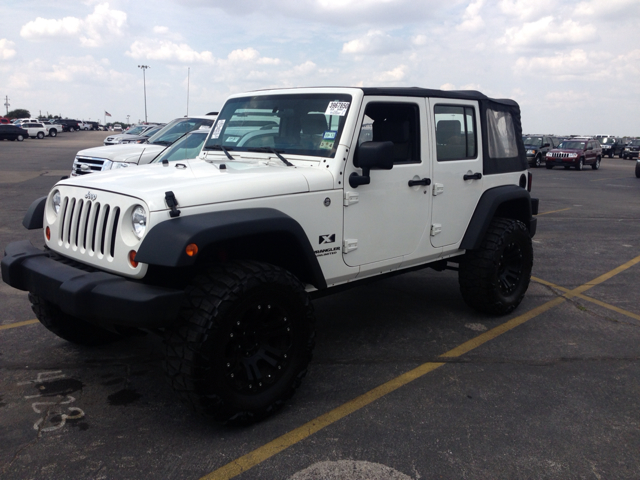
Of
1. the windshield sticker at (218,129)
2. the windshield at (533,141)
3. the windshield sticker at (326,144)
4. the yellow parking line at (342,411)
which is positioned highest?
the windshield at (533,141)

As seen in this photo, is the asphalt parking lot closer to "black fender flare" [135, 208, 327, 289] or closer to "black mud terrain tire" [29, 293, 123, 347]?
"black mud terrain tire" [29, 293, 123, 347]

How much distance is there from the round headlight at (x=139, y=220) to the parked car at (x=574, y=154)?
3070cm

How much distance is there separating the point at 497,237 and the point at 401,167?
4.46 ft

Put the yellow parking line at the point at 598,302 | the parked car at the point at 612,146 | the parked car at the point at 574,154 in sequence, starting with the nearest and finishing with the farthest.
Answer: the yellow parking line at the point at 598,302
the parked car at the point at 574,154
the parked car at the point at 612,146

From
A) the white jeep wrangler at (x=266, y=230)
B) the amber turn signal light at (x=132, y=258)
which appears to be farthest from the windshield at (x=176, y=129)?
the amber turn signal light at (x=132, y=258)

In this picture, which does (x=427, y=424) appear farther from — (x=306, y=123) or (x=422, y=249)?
(x=306, y=123)

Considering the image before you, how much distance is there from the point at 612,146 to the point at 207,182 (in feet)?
171

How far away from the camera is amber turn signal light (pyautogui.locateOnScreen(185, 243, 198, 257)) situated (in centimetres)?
288

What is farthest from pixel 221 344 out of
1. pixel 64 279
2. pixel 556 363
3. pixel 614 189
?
pixel 614 189

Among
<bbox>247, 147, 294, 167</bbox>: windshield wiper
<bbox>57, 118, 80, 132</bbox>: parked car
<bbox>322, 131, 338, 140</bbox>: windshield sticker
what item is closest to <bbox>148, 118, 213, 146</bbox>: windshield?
<bbox>247, 147, 294, 167</bbox>: windshield wiper

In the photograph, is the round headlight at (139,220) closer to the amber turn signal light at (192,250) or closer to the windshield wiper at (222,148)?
the amber turn signal light at (192,250)

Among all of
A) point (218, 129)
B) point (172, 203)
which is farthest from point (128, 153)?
point (172, 203)

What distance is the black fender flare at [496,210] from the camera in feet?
16.1

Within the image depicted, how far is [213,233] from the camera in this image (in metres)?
2.98
